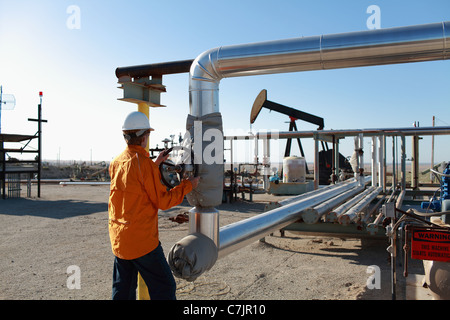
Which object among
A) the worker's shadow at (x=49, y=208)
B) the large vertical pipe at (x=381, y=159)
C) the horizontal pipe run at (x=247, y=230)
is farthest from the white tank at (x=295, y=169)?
the horizontal pipe run at (x=247, y=230)

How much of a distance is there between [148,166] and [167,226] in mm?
6694

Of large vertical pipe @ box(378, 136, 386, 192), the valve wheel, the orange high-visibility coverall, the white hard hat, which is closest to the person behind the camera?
the orange high-visibility coverall

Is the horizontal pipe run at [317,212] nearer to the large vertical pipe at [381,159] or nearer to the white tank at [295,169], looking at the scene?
the large vertical pipe at [381,159]

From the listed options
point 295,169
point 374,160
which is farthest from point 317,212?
point 295,169

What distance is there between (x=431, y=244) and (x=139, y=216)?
2452mm

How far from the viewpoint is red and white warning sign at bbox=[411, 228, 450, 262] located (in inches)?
115

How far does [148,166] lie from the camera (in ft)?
8.32

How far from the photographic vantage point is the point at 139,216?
248cm

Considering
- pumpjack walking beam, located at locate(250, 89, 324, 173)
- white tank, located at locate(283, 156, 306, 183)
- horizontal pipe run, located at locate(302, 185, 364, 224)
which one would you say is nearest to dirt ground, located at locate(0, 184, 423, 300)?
horizontal pipe run, located at locate(302, 185, 364, 224)

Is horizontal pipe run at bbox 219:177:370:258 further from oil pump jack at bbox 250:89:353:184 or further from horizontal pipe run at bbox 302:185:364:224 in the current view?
oil pump jack at bbox 250:89:353:184

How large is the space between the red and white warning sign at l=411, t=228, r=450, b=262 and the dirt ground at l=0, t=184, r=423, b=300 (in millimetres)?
1254

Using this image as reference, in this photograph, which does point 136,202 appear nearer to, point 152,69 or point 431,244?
point 152,69

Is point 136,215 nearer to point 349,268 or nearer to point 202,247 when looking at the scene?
point 202,247
